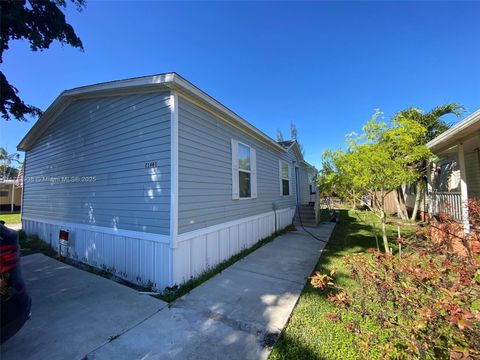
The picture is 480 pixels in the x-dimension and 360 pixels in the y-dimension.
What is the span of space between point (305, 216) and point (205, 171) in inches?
295

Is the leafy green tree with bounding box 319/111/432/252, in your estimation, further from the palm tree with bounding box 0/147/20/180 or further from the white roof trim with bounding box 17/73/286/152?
the palm tree with bounding box 0/147/20/180

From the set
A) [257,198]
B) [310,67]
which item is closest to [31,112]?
[257,198]

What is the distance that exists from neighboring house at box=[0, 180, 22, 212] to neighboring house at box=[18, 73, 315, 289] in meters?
17.2

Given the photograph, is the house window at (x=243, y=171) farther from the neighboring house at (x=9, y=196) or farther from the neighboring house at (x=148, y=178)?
the neighboring house at (x=9, y=196)

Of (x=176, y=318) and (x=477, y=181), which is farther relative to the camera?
(x=477, y=181)

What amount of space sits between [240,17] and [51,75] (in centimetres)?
618

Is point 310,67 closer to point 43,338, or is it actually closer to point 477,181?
point 477,181

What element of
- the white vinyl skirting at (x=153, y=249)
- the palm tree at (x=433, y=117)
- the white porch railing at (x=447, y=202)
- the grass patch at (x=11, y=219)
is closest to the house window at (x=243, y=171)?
the white vinyl skirting at (x=153, y=249)

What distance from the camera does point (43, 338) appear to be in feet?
8.60

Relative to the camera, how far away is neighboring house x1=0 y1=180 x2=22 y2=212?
1922cm

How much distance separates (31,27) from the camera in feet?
18.1

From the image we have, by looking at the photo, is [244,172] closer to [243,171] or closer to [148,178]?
[243,171]

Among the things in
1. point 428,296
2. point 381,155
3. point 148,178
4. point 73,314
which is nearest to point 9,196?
point 148,178

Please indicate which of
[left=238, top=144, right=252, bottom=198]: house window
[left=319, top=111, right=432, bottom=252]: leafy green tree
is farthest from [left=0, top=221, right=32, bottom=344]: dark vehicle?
[left=319, top=111, right=432, bottom=252]: leafy green tree
